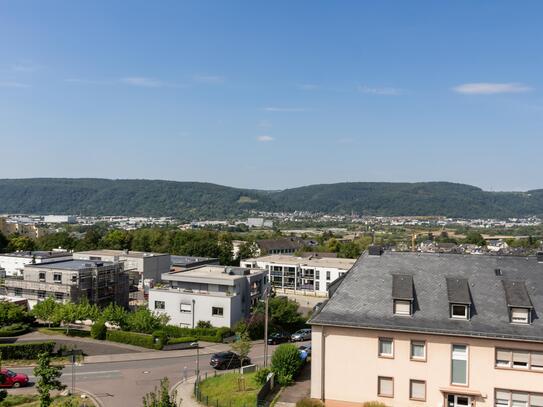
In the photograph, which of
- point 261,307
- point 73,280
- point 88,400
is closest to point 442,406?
point 88,400

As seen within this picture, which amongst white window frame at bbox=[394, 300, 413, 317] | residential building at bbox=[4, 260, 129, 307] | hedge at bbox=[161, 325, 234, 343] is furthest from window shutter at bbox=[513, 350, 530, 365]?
residential building at bbox=[4, 260, 129, 307]

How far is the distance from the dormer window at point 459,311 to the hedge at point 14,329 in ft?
142

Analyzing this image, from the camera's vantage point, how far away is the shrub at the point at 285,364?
1294 inches

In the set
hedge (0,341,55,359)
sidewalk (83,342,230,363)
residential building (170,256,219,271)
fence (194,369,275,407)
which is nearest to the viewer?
fence (194,369,275,407)

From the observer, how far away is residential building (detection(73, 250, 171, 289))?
3514 inches

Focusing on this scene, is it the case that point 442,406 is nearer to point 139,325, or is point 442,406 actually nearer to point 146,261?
point 139,325

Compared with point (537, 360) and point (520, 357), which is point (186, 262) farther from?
point (537, 360)

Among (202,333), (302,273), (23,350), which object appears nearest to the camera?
(23,350)

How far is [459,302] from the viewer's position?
1088 inches

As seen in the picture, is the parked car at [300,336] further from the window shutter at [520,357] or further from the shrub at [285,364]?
the window shutter at [520,357]

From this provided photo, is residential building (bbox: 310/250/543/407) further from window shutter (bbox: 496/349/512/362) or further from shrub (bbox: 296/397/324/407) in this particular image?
shrub (bbox: 296/397/324/407)

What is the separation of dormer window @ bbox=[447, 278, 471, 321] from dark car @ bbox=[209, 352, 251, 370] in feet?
61.5

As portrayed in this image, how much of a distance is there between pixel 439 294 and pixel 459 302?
5.24ft

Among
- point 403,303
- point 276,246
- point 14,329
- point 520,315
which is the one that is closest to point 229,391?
point 403,303
